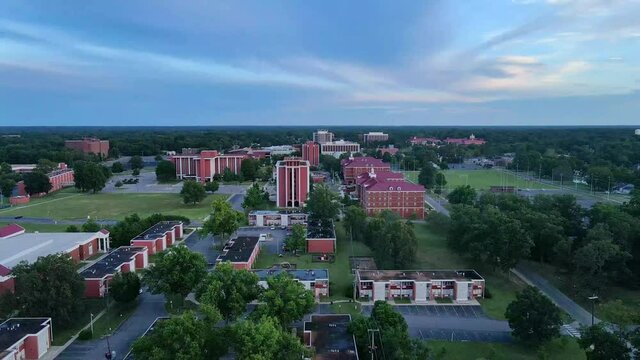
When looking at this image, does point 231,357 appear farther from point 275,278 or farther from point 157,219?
point 157,219

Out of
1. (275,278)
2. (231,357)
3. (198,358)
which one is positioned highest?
(275,278)

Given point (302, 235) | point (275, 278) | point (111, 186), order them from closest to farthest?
point (275, 278) → point (302, 235) → point (111, 186)

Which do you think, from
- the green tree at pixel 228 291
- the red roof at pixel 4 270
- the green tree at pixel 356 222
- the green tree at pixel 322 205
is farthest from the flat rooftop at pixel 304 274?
the green tree at pixel 322 205

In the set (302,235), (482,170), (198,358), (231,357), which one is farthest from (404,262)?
(482,170)

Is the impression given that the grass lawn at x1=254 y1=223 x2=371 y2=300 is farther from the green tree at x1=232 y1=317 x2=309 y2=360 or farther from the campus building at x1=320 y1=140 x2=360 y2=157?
the campus building at x1=320 y1=140 x2=360 y2=157

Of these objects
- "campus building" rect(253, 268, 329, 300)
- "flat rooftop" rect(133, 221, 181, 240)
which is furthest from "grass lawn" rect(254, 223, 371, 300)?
"flat rooftop" rect(133, 221, 181, 240)

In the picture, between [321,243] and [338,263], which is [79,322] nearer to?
[338,263]

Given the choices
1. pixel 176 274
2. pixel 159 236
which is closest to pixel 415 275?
pixel 176 274
